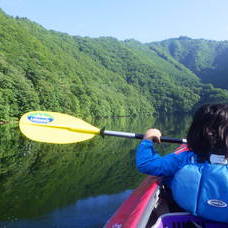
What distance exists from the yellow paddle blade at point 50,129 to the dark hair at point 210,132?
2481 millimetres

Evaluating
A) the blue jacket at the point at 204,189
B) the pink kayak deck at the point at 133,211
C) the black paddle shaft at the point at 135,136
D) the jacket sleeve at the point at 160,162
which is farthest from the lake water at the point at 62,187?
the blue jacket at the point at 204,189

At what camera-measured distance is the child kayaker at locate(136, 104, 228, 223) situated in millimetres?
2236

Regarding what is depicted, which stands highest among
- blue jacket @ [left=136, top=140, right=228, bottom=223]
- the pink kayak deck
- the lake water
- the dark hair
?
the dark hair

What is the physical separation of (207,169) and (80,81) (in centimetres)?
8412

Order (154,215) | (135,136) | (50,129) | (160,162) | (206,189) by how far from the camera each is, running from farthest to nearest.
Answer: (50,129), (135,136), (154,215), (160,162), (206,189)

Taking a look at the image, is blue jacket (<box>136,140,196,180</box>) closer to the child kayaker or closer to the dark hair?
the child kayaker

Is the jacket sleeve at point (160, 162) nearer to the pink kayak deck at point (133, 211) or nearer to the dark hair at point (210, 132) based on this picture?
the dark hair at point (210, 132)

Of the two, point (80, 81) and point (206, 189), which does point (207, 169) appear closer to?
point (206, 189)

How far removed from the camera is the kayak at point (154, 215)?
258cm

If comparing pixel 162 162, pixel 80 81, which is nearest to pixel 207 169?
pixel 162 162

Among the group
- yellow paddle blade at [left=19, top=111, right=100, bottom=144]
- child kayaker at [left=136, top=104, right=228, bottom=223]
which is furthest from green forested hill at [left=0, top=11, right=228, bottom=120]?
child kayaker at [left=136, top=104, right=228, bottom=223]

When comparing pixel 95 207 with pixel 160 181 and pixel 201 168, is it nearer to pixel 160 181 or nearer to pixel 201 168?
pixel 160 181

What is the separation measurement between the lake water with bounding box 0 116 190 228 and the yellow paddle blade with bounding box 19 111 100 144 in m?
2.87

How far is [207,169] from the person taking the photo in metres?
2.27
